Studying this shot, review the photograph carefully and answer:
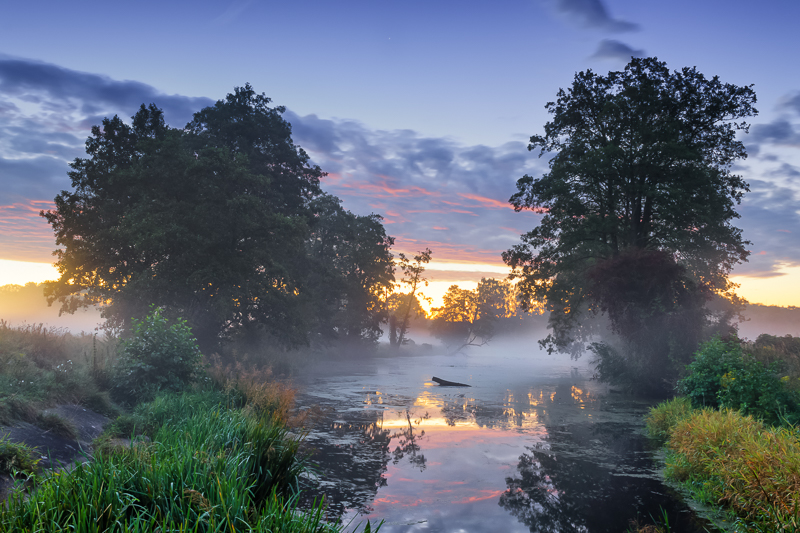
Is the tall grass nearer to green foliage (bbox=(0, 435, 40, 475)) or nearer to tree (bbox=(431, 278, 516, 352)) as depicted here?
green foliage (bbox=(0, 435, 40, 475))

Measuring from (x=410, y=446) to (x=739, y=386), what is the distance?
8.55 m

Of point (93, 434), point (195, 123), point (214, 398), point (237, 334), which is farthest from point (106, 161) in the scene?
point (93, 434)

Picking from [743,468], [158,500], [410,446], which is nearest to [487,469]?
[410,446]

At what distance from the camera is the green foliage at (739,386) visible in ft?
38.9

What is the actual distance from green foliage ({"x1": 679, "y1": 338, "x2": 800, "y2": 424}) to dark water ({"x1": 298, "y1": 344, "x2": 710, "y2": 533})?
235 centimetres

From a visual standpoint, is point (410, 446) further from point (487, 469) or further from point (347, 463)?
point (487, 469)

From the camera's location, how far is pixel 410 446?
12.6m

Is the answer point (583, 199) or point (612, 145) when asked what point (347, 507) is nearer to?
point (612, 145)

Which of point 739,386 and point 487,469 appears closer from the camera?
point 487,469

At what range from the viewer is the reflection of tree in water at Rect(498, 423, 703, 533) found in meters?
7.56

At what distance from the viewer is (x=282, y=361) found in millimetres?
36094

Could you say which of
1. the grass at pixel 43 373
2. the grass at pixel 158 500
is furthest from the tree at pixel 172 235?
the grass at pixel 158 500

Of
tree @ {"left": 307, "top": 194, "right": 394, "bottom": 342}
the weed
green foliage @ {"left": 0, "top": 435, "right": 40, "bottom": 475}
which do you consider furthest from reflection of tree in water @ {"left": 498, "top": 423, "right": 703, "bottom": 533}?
tree @ {"left": 307, "top": 194, "right": 394, "bottom": 342}

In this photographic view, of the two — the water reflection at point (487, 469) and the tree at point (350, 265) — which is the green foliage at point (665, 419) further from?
the tree at point (350, 265)
